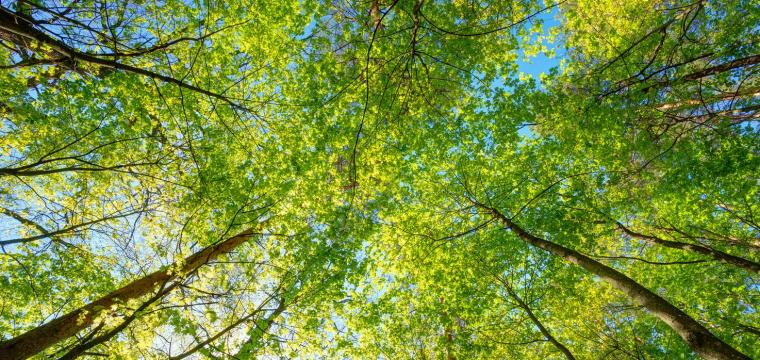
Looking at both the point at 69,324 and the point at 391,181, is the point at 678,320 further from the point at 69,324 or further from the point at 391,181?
the point at 69,324

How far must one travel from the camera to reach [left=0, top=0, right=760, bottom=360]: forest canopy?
20.7 ft

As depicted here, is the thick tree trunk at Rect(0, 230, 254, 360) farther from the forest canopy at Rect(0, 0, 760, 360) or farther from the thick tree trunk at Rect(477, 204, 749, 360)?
Answer: the thick tree trunk at Rect(477, 204, 749, 360)

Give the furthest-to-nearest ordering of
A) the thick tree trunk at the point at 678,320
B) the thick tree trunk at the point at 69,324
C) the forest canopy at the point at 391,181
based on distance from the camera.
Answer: the forest canopy at the point at 391,181 → the thick tree trunk at the point at 69,324 → the thick tree trunk at the point at 678,320

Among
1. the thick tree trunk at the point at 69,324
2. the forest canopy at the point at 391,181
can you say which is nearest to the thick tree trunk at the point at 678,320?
the forest canopy at the point at 391,181

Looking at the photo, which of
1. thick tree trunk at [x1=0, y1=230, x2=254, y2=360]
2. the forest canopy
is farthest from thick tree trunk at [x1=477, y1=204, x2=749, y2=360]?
thick tree trunk at [x1=0, y1=230, x2=254, y2=360]

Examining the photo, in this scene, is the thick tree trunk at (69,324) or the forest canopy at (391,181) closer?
the thick tree trunk at (69,324)

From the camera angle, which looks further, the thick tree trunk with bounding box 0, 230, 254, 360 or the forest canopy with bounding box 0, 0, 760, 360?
the forest canopy with bounding box 0, 0, 760, 360

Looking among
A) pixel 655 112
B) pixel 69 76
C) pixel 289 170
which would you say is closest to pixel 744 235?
pixel 655 112

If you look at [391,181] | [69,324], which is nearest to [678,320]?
[391,181]

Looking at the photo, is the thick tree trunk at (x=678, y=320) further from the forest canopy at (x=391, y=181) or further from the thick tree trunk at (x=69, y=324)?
the thick tree trunk at (x=69, y=324)

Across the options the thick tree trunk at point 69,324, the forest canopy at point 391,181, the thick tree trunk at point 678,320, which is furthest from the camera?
the forest canopy at point 391,181

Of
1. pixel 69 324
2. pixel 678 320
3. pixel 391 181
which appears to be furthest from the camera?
pixel 391 181

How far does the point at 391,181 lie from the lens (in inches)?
377

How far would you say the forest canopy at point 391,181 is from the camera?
6324 millimetres
